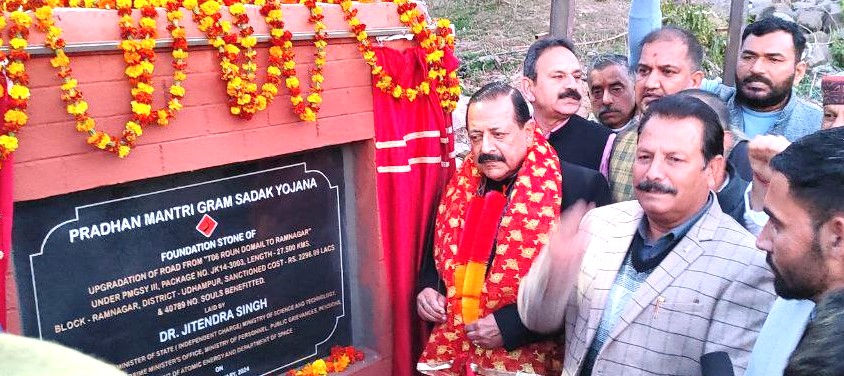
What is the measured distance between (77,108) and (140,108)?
21 cm

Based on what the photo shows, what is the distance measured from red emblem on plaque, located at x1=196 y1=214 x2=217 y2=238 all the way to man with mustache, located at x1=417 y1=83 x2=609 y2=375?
100 cm

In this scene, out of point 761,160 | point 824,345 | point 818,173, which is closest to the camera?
point 824,345

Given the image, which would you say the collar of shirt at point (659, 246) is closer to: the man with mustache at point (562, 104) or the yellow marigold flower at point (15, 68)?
the man with mustache at point (562, 104)

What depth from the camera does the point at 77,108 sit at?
2.32 m

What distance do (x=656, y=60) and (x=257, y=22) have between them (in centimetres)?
191

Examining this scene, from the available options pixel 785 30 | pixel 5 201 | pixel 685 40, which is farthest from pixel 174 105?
pixel 785 30

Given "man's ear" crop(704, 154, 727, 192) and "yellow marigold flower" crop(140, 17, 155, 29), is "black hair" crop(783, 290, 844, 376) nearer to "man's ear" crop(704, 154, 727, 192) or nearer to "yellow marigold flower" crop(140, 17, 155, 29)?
"man's ear" crop(704, 154, 727, 192)

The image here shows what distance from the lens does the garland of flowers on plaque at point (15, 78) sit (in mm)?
2158

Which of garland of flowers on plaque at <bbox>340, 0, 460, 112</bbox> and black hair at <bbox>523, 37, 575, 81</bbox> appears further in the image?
black hair at <bbox>523, 37, 575, 81</bbox>

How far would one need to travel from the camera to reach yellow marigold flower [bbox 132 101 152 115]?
2.46 metres

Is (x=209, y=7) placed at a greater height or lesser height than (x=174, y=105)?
greater

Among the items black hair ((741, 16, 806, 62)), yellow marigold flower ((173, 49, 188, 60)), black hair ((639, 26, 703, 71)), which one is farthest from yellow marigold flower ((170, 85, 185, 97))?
black hair ((741, 16, 806, 62))

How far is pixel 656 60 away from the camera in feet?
11.2

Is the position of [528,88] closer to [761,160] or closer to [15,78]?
[761,160]
